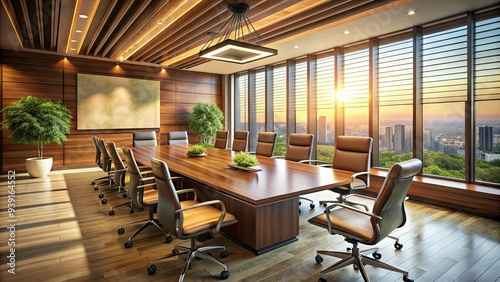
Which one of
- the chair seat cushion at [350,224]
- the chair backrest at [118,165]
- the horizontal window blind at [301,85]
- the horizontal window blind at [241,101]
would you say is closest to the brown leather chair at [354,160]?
the chair seat cushion at [350,224]

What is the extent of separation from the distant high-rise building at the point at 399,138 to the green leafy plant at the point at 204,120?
534 cm

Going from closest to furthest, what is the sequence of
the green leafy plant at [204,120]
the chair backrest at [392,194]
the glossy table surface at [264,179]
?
the chair backrest at [392,194]
the glossy table surface at [264,179]
the green leafy plant at [204,120]

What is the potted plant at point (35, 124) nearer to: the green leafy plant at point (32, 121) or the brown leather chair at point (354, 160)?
the green leafy plant at point (32, 121)

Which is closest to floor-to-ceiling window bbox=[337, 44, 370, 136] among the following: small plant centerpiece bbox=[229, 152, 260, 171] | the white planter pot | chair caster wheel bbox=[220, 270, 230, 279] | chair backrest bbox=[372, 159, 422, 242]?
small plant centerpiece bbox=[229, 152, 260, 171]

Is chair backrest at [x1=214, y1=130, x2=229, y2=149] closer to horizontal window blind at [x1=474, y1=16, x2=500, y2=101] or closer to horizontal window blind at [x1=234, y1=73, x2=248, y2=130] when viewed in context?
horizontal window blind at [x1=234, y1=73, x2=248, y2=130]

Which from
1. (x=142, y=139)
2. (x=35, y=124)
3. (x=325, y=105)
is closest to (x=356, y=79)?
(x=325, y=105)

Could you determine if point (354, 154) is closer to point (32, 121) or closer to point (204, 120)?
point (204, 120)

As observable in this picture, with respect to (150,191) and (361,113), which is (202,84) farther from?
(150,191)

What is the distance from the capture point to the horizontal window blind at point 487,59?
428 cm

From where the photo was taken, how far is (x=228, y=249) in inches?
119

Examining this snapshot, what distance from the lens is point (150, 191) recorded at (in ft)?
11.6

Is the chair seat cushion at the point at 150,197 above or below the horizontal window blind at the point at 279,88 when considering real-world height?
below

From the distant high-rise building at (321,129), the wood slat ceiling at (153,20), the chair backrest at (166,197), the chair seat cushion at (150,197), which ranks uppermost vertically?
the wood slat ceiling at (153,20)

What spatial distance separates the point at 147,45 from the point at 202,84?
10.6 feet
